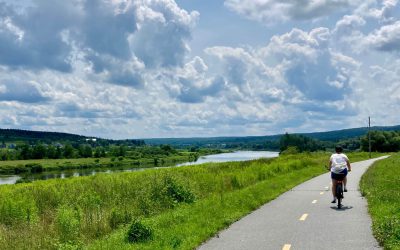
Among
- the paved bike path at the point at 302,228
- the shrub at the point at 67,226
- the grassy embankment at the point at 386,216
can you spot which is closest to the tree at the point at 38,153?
the grassy embankment at the point at 386,216

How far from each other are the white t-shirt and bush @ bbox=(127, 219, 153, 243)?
8.52 m

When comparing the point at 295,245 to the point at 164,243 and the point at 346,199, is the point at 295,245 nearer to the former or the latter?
the point at 164,243

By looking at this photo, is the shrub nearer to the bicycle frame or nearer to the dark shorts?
the bicycle frame

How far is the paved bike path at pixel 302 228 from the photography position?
9.80 meters

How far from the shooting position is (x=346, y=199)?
18359mm

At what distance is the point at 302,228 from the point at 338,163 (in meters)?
5.97

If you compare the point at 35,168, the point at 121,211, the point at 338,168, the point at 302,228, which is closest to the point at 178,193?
the point at 121,211

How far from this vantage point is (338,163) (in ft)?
55.9

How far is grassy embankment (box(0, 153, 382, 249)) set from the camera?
1105 centimetres

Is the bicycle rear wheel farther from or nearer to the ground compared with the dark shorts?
nearer to the ground

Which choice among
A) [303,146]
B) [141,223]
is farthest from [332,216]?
[303,146]

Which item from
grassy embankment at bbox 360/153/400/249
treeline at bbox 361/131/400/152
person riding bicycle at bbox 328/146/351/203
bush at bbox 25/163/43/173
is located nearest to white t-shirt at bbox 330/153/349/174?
person riding bicycle at bbox 328/146/351/203

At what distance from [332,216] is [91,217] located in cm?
717

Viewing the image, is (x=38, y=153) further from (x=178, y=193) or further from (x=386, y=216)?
(x=386, y=216)
